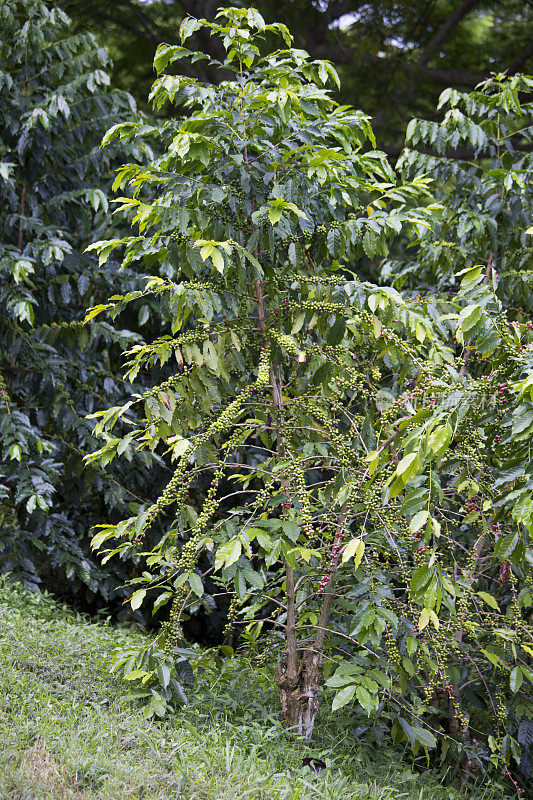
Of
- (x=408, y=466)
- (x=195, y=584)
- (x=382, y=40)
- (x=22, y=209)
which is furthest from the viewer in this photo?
(x=382, y=40)

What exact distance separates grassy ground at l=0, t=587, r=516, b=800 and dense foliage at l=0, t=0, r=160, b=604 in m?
0.96

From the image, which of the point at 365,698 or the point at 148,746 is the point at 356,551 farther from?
the point at 148,746

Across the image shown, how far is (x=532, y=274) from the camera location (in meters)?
3.79

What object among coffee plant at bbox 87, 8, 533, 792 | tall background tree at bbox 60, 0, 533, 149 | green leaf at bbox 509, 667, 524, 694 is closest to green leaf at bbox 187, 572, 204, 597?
coffee plant at bbox 87, 8, 533, 792

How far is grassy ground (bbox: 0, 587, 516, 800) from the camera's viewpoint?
221cm

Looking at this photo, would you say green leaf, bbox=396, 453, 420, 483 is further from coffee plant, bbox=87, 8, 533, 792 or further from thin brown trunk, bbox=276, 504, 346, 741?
thin brown trunk, bbox=276, 504, 346, 741

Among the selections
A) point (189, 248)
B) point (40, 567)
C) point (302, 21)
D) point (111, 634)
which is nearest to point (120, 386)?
point (40, 567)

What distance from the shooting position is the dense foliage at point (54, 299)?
4238mm

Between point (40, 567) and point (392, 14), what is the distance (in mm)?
4757

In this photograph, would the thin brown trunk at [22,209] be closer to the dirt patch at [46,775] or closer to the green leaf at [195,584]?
the green leaf at [195,584]

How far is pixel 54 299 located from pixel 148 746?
9.51ft

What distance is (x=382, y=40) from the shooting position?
Answer: 230 inches

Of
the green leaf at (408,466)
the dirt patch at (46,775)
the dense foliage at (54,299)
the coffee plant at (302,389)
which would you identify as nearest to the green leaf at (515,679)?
the coffee plant at (302,389)

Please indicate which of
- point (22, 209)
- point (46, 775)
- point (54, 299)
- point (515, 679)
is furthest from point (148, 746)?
point (22, 209)
